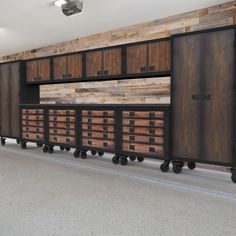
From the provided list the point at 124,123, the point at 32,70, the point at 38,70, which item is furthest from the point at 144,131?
the point at 32,70

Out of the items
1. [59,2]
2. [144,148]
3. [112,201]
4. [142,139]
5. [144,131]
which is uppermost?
[59,2]

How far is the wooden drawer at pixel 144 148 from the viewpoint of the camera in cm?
372

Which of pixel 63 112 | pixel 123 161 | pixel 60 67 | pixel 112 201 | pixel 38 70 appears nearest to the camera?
pixel 112 201

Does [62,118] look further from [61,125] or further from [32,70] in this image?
[32,70]

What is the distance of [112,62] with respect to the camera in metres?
4.48

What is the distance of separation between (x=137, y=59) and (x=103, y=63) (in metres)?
0.70

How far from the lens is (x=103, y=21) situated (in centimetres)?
522

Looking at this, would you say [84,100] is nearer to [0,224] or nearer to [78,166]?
[78,166]

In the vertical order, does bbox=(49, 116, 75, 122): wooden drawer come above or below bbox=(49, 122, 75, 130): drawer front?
above

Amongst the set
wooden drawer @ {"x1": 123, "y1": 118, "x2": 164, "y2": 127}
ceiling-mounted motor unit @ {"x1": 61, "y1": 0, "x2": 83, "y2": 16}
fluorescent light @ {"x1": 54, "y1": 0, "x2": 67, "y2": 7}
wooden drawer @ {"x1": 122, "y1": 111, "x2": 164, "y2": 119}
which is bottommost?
wooden drawer @ {"x1": 123, "y1": 118, "x2": 164, "y2": 127}

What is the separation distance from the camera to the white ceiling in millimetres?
4332

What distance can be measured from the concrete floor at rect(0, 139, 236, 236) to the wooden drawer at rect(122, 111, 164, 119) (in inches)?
29.7

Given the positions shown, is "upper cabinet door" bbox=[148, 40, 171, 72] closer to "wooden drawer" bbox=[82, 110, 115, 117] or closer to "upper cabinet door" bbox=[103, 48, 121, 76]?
"upper cabinet door" bbox=[103, 48, 121, 76]

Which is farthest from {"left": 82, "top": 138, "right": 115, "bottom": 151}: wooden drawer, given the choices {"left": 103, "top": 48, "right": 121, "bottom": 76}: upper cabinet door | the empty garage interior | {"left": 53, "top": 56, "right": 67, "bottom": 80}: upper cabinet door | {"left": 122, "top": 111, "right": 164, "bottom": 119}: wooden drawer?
{"left": 53, "top": 56, "right": 67, "bottom": 80}: upper cabinet door
